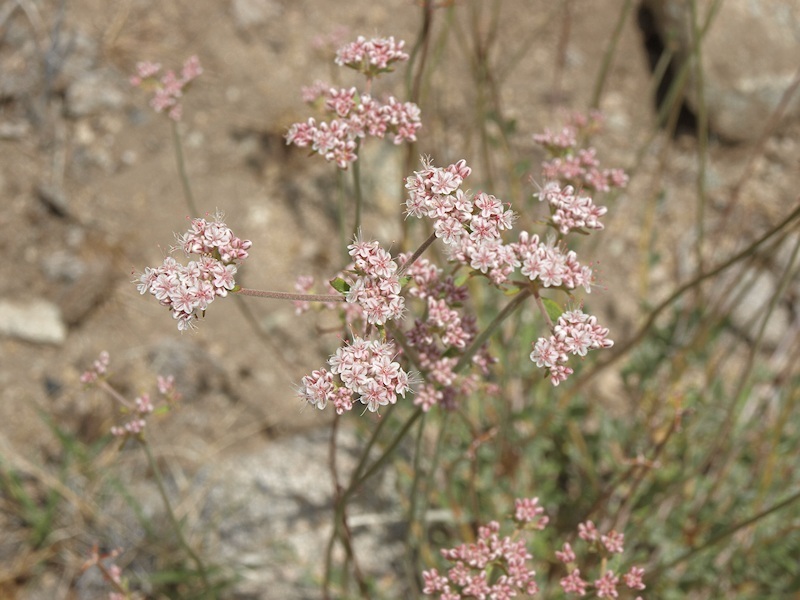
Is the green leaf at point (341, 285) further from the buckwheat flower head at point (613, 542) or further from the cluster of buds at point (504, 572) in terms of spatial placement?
the buckwheat flower head at point (613, 542)

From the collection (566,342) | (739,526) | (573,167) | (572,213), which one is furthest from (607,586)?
(573,167)

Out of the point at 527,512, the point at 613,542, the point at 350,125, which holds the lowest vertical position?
the point at 613,542

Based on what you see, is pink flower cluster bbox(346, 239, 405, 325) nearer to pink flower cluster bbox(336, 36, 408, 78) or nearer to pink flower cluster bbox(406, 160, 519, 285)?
pink flower cluster bbox(406, 160, 519, 285)

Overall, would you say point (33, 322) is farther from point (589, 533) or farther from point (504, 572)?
point (589, 533)

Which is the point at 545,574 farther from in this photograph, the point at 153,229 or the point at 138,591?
the point at 153,229

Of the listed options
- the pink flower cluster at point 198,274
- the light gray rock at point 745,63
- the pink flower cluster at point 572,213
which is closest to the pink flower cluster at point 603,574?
the pink flower cluster at point 572,213

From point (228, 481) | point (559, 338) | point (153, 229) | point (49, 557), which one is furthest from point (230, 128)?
point (559, 338)

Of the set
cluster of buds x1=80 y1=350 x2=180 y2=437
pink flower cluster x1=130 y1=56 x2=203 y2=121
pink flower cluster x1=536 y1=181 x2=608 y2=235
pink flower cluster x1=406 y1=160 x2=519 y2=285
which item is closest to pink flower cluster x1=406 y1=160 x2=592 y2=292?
pink flower cluster x1=406 y1=160 x2=519 y2=285
